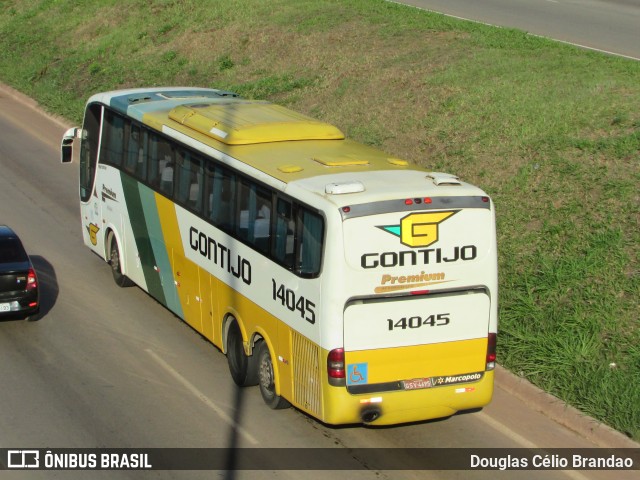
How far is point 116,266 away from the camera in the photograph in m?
18.1

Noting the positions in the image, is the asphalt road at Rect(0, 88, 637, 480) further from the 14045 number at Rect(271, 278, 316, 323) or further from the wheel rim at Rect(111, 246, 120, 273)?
the 14045 number at Rect(271, 278, 316, 323)

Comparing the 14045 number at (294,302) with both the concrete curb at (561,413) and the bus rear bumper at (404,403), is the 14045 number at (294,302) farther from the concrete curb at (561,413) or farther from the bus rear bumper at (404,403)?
the concrete curb at (561,413)

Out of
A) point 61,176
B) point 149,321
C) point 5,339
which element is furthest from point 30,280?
point 61,176

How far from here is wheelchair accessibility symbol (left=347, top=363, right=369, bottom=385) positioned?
38.4ft

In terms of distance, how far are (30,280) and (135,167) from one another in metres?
2.57

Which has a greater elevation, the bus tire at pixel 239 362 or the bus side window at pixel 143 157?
the bus side window at pixel 143 157

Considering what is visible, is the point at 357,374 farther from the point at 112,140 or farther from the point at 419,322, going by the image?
the point at 112,140

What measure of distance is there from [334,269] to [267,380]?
2.54m

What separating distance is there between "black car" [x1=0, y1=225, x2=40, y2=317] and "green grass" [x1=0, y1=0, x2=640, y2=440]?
682 cm

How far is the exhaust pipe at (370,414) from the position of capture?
1187 cm

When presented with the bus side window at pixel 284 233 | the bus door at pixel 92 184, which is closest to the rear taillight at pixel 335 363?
the bus side window at pixel 284 233

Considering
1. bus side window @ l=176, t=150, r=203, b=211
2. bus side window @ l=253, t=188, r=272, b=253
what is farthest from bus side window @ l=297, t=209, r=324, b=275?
bus side window @ l=176, t=150, r=203, b=211

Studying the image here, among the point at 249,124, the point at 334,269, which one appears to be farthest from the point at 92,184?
the point at 334,269

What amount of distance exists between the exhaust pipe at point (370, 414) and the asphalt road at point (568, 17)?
1769cm
